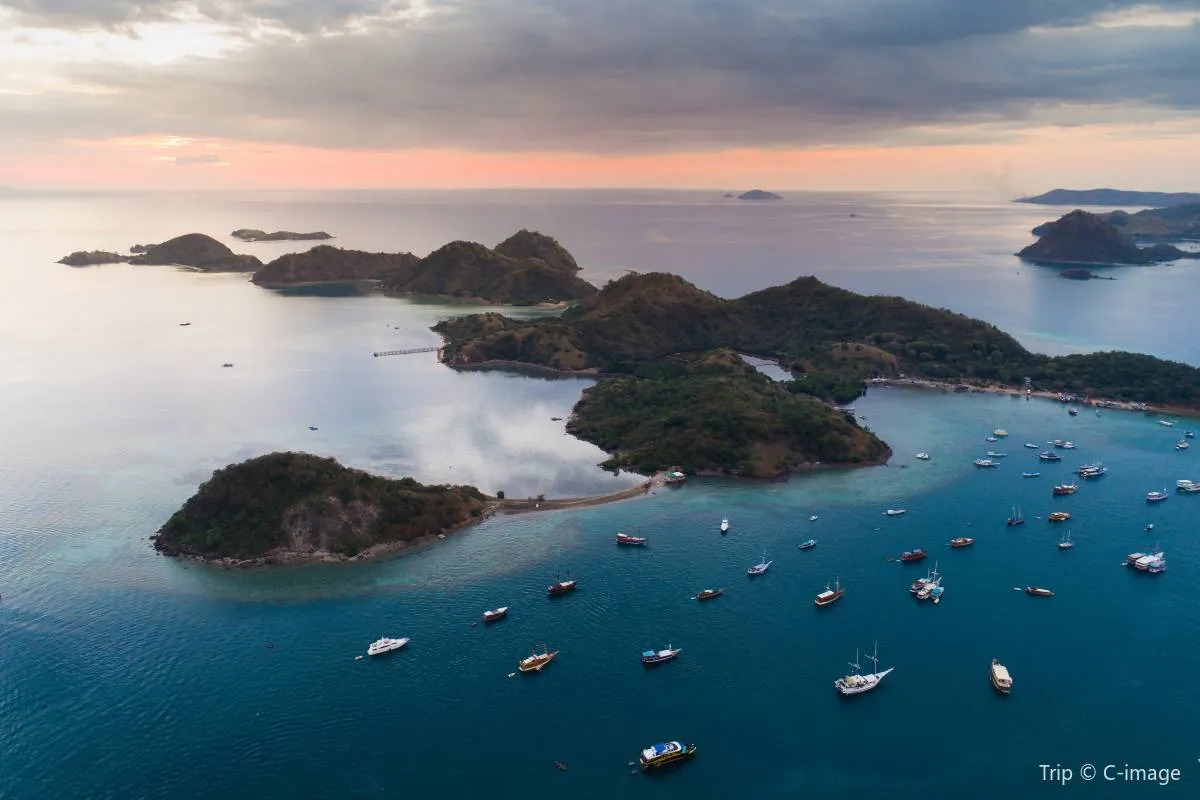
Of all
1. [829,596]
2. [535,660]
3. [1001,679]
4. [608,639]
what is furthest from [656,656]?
[1001,679]

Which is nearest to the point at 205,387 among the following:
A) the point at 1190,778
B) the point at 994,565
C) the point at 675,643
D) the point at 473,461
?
the point at 473,461

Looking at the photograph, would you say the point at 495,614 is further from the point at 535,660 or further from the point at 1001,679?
the point at 1001,679

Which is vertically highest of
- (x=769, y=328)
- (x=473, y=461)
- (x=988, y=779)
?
(x=769, y=328)

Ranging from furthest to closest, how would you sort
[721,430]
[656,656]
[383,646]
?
1. [721,430]
2. [383,646]
3. [656,656]

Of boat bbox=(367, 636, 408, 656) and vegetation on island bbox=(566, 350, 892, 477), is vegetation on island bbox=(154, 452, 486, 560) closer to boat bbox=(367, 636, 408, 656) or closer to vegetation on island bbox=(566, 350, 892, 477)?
boat bbox=(367, 636, 408, 656)

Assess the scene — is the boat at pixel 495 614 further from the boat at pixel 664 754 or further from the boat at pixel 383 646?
the boat at pixel 664 754

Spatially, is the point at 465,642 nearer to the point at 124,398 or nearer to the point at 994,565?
the point at 994,565

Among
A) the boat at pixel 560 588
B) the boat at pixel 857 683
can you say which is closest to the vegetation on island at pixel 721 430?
the boat at pixel 560 588

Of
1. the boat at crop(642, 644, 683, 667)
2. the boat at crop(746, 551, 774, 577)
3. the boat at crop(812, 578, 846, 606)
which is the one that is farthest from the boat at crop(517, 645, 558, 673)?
the boat at crop(812, 578, 846, 606)
